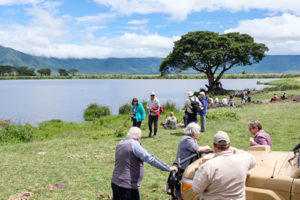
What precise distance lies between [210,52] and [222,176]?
144 ft

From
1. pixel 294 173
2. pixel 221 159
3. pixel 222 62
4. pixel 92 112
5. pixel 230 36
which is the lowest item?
pixel 92 112

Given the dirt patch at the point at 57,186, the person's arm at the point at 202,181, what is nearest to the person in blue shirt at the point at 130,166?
the person's arm at the point at 202,181

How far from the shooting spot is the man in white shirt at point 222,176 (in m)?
3.45

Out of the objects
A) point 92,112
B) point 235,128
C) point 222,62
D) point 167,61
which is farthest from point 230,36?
point 235,128

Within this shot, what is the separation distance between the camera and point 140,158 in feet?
14.9

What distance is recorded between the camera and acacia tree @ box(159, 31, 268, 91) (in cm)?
4628

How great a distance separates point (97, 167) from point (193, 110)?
5543 millimetres

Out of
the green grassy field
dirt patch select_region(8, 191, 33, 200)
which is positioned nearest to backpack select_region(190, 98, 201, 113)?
the green grassy field

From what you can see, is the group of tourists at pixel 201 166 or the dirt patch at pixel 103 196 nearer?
the group of tourists at pixel 201 166

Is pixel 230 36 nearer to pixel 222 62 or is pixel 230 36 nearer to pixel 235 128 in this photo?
pixel 222 62

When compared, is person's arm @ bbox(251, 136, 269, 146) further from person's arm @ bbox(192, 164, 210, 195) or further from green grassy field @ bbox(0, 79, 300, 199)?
person's arm @ bbox(192, 164, 210, 195)

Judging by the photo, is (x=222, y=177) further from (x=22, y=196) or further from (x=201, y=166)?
(x=22, y=196)

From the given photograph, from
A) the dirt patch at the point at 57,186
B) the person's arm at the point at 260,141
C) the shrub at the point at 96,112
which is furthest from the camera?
the shrub at the point at 96,112

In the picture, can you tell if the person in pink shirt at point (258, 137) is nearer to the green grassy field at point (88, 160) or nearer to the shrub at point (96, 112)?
the green grassy field at point (88, 160)
